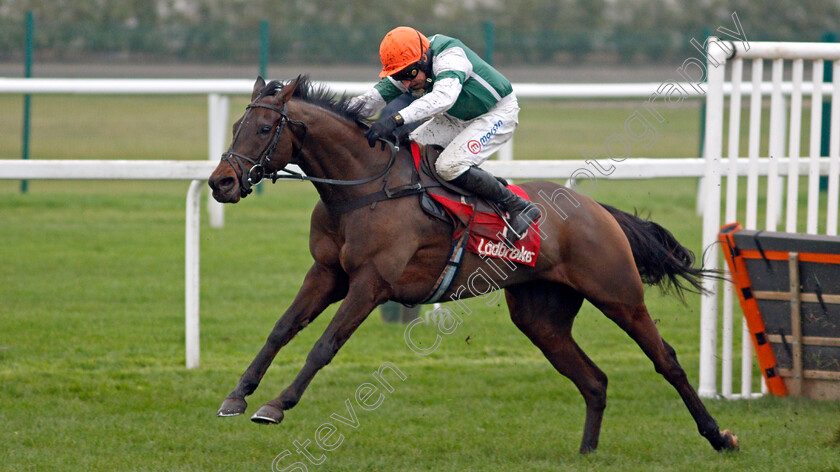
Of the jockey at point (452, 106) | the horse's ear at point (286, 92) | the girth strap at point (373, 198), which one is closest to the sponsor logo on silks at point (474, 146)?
the jockey at point (452, 106)

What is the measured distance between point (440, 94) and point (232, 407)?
1.50 metres

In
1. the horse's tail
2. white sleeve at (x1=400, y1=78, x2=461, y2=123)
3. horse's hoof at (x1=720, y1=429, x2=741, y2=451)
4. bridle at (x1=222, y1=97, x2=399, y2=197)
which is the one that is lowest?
horse's hoof at (x1=720, y1=429, x2=741, y2=451)

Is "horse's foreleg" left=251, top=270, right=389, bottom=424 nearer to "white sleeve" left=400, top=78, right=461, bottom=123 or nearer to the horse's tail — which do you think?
"white sleeve" left=400, top=78, right=461, bottom=123

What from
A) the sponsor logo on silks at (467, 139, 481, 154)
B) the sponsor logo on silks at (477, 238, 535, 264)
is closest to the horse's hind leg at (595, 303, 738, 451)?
the sponsor logo on silks at (477, 238, 535, 264)

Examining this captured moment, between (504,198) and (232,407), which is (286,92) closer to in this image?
(504,198)

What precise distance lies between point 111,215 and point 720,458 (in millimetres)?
8013

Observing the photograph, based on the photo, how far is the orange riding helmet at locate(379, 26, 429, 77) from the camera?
13.0 ft

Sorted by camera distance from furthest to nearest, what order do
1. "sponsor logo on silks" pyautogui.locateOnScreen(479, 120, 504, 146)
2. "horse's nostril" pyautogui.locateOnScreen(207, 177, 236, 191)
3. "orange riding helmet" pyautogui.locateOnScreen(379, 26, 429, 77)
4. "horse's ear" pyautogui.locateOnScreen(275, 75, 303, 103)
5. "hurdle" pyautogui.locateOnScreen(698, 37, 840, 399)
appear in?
"hurdle" pyautogui.locateOnScreen(698, 37, 840, 399) < "sponsor logo on silks" pyautogui.locateOnScreen(479, 120, 504, 146) < "orange riding helmet" pyautogui.locateOnScreen(379, 26, 429, 77) < "horse's ear" pyautogui.locateOnScreen(275, 75, 303, 103) < "horse's nostril" pyautogui.locateOnScreen(207, 177, 236, 191)

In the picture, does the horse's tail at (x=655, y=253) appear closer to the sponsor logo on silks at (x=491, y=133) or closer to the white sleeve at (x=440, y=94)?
the sponsor logo on silks at (x=491, y=133)

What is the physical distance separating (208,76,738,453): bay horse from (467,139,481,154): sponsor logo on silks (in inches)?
10.4

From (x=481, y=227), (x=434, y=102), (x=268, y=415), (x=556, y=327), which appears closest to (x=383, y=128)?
(x=434, y=102)

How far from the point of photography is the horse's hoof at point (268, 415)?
3537 millimetres

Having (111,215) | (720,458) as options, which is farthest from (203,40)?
(720,458)

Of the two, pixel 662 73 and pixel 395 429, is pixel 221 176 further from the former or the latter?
pixel 662 73
